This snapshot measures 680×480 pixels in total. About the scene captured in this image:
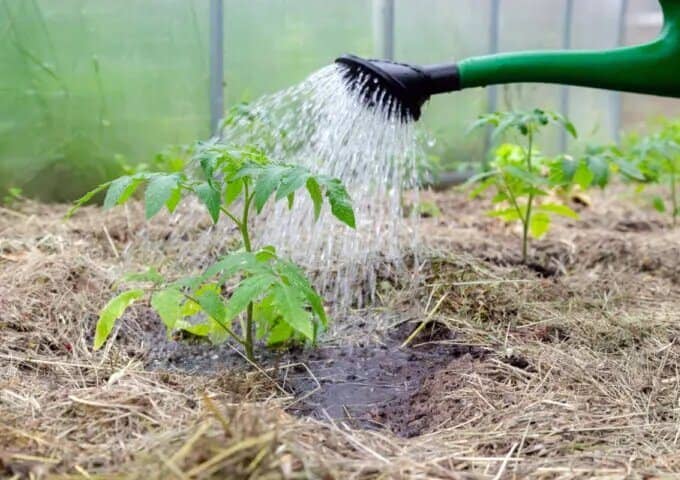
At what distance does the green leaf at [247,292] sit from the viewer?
135 centimetres

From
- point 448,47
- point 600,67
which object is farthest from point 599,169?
point 448,47

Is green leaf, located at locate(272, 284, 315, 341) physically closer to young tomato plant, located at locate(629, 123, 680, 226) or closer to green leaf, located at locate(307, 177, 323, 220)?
green leaf, located at locate(307, 177, 323, 220)

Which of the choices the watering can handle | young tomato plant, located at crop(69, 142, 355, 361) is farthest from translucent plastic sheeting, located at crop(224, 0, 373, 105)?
young tomato plant, located at crop(69, 142, 355, 361)

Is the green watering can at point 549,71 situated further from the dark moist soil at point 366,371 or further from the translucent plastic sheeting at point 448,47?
the translucent plastic sheeting at point 448,47

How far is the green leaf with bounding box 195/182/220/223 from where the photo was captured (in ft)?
4.74

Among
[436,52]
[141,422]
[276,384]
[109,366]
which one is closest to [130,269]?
[109,366]

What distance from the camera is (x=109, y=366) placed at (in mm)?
1578

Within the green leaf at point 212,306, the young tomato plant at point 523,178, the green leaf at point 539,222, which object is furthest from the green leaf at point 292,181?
the green leaf at point 539,222

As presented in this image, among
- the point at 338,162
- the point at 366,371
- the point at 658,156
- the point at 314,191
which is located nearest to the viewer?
the point at 314,191

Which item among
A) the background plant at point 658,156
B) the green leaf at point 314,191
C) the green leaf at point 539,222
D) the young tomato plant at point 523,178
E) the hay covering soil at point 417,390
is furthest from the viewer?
the background plant at point 658,156

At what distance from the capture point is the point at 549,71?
6.55ft

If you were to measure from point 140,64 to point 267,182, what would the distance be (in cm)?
217

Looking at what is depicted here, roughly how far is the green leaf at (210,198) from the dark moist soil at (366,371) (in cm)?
39

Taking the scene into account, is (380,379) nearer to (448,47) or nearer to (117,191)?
(117,191)
